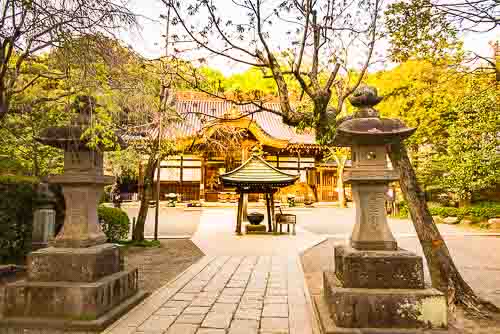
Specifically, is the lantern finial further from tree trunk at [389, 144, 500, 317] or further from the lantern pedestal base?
the lantern pedestal base

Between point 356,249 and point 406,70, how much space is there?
6.91 m

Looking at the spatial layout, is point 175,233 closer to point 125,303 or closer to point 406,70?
point 125,303

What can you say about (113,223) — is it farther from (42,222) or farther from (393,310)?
(393,310)

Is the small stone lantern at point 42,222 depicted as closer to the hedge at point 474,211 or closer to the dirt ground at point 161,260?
the dirt ground at point 161,260

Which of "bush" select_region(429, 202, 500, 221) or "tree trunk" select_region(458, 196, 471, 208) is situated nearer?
"bush" select_region(429, 202, 500, 221)

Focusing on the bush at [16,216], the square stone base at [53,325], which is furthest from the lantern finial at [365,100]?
the bush at [16,216]

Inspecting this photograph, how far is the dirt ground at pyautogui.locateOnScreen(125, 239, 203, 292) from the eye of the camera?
21.3 ft

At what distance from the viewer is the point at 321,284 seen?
6.17 meters

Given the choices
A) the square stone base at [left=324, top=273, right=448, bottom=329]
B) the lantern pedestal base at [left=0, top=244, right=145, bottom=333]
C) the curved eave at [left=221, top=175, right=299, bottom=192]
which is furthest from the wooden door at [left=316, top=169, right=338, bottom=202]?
the lantern pedestal base at [left=0, top=244, right=145, bottom=333]

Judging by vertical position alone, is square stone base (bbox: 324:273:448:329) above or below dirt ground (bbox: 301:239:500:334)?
above

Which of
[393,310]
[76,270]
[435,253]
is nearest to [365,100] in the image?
[435,253]

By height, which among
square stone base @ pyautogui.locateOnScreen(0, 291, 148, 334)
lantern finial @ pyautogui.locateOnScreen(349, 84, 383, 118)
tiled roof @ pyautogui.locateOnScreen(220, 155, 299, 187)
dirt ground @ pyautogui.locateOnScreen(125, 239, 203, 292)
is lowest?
dirt ground @ pyautogui.locateOnScreen(125, 239, 203, 292)

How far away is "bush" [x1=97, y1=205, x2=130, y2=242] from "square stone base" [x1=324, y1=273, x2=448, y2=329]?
7.82m

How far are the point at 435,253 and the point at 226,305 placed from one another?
314cm
